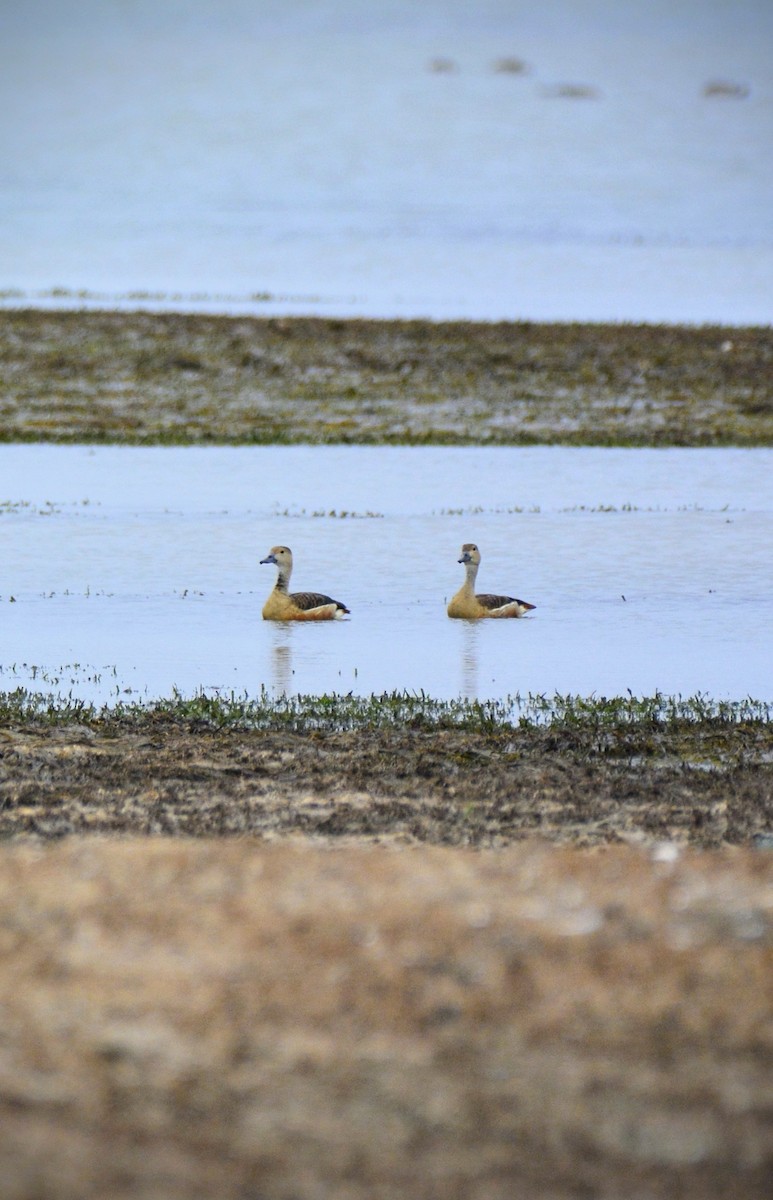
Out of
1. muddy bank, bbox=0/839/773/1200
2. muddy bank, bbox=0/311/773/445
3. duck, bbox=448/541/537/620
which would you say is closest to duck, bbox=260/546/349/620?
duck, bbox=448/541/537/620

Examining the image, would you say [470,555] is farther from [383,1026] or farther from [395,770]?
[383,1026]

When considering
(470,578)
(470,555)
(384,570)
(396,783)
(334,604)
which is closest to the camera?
(396,783)

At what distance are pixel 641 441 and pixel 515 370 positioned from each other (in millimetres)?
7538

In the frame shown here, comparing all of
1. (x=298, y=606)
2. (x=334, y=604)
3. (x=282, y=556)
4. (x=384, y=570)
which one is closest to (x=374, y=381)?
(x=384, y=570)

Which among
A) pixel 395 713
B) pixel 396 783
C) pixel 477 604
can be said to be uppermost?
pixel 477 604

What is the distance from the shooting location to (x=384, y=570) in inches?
677

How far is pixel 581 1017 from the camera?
5.44m

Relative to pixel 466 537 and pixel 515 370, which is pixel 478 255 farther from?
pixel 466 537

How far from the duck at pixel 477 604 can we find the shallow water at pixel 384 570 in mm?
149

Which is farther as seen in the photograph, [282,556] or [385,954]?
[282,556]

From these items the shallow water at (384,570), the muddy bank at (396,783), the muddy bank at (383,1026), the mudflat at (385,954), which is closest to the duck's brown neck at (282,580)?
the shallow water at (384,570)

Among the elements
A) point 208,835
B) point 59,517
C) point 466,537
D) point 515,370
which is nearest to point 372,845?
point 208,835

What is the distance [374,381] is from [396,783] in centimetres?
2769

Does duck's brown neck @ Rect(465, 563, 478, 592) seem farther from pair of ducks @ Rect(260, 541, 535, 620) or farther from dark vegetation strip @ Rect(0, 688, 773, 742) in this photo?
dark vegetation strip @ Rect(0, 688, 773, 742)
